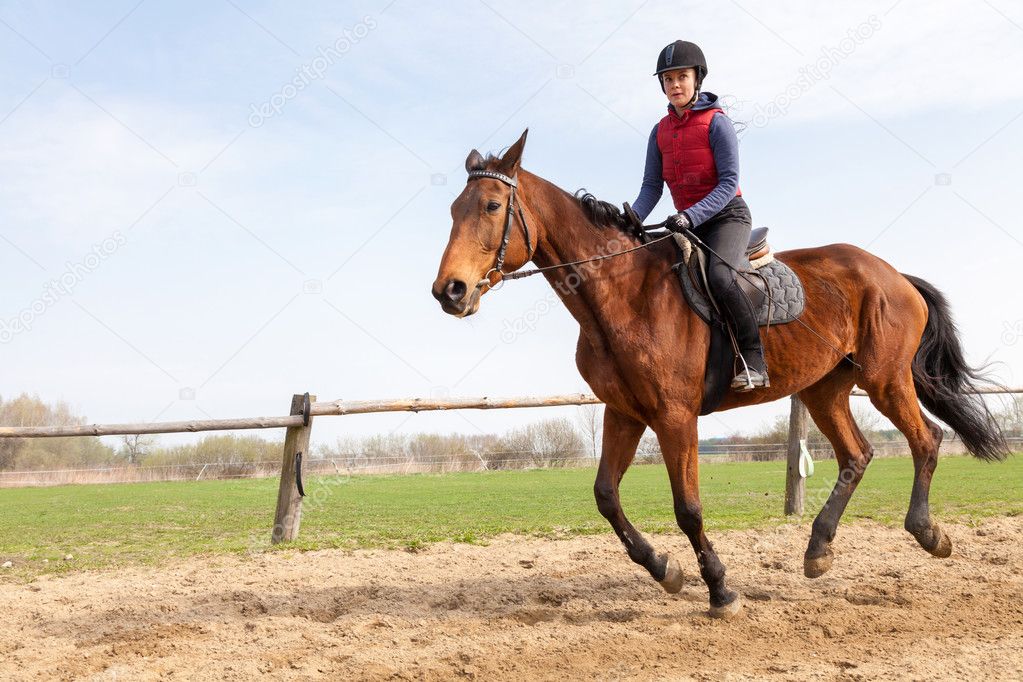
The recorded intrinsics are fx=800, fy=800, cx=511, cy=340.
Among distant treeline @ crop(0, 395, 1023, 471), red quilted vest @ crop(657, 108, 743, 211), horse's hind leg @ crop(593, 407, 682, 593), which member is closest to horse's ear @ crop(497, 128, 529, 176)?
red quilted vest @ crop(657, 108, 743, 211)

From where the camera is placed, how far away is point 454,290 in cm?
412

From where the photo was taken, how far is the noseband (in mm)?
4449

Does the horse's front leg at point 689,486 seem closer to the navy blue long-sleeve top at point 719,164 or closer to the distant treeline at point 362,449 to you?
the navy blue long-sleeve top at point 719,164

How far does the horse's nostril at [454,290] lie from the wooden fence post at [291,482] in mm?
4704

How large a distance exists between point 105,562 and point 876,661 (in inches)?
262

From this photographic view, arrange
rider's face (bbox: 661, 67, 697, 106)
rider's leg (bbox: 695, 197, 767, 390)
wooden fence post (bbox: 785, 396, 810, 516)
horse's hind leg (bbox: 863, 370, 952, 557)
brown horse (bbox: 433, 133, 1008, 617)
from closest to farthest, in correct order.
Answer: brown horse (bbox: 433, 133, 1008, 617) < rider's leg (bbox: 695, 197, 767, 390) < rider's face (bbox: 661, 67, 697, 106) < horse's hind leg (bbox: 863, 370, 952, 557) < wooden fence post (bbox: 785, 396, 810, 516)

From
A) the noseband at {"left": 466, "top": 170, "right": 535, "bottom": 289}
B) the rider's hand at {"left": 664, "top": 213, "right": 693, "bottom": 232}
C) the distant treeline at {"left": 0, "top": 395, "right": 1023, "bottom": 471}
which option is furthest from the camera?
the distant treeline at {"left": 0, "top": 395, "right": 1023, "bottom": 471}

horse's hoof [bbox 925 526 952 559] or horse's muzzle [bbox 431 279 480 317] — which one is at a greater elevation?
horse's muzzle [bbox 431 279 480 317]

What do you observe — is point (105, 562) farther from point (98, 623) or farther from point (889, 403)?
point (889, 403)

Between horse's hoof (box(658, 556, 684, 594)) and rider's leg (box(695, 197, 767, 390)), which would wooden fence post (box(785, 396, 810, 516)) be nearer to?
rider's leg (box(695, 197, 767, 390))

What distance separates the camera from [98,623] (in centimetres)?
512

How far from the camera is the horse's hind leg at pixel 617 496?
5070mm

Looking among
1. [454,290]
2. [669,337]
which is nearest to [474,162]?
[454,290]

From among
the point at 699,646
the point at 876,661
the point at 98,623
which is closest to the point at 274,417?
the point at 98,623
